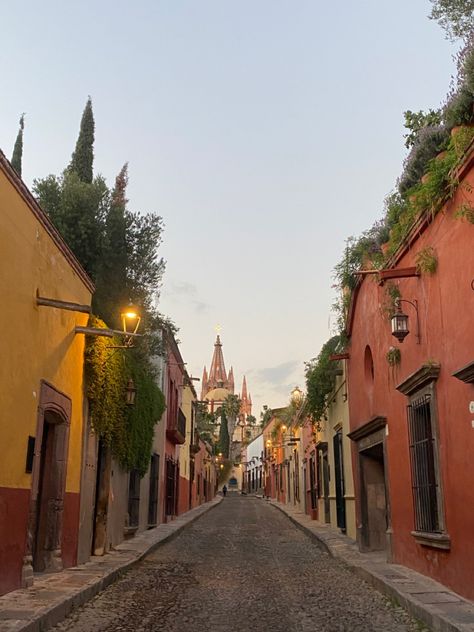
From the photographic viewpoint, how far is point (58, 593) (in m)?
7.65

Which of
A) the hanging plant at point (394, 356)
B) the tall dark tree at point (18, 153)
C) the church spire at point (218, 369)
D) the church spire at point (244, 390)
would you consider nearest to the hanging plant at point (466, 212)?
the hanging plant at point (394, 356)

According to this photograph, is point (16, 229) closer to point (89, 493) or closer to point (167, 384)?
point (89, 493)

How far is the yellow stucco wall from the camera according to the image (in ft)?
24.4

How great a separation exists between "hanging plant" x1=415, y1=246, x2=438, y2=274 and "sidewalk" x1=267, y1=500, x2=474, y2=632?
406cm

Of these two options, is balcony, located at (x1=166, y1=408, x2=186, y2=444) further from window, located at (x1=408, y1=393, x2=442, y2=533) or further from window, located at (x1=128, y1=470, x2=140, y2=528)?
window, located at (x1=408, y1=393, x2=442, y2=533)

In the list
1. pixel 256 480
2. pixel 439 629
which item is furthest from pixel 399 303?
pixel 256 480

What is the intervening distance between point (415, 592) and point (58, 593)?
435cm

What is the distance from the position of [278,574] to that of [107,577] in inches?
113

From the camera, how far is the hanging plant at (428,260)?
8.43 m

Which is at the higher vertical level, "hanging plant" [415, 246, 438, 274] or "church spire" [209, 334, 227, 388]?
"church spire" [209, 334, 227, 388]

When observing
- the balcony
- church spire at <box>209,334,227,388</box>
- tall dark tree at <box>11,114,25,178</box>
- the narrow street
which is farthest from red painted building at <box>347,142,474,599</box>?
church spire at <box>209,334,227,388</box>

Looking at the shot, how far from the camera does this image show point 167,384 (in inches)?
899

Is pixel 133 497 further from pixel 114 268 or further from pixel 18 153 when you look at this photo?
Result: pixel 18 153

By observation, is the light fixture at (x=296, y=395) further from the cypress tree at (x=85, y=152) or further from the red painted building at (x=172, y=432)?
the cypress tree at (x=85, y=152)
